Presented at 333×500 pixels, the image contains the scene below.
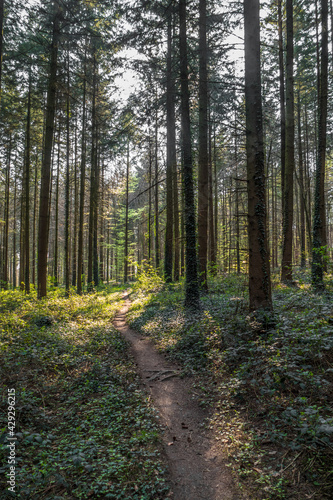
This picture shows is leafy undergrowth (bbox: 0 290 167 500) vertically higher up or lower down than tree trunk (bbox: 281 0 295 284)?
lower down

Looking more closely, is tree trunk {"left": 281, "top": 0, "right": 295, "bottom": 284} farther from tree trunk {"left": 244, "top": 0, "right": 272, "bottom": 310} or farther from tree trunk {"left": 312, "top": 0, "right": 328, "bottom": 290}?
tree trunk {"left": 244, "top": 0, "right": 272, "bottom": 310}

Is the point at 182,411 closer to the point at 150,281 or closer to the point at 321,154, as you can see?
the point at 321,154

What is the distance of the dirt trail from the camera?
281 centimetres

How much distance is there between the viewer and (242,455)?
312 cm

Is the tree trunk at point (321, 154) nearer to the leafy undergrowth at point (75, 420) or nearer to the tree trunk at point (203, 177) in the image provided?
the tree trunk at point (203, 177)

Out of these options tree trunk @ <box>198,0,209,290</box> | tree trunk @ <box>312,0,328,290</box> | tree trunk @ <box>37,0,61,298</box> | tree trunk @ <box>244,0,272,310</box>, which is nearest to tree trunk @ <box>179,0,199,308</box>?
tree trunk @ <box>198,0,209,290</box>

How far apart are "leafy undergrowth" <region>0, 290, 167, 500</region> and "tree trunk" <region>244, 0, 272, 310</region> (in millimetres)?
3667

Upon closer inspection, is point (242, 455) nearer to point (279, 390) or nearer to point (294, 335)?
point (279, 390)

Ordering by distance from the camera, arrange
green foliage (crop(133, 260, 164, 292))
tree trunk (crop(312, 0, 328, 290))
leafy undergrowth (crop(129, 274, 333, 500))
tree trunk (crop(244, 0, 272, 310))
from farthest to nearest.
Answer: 1. green foliage (crop(133, 260, 164, 292))
2. tree trunk (crop(312, 0, 328, 290))
3. tree trunk (crop(244, 0, 272, 310))
4. leafy undergrowth (crop(129, 274, 333, 500))

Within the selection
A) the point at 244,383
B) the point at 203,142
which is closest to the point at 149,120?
the point at 203,142

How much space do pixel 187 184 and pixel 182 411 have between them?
7.48 metres

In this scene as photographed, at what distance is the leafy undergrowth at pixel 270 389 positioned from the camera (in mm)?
2730

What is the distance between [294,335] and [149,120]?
995 centimetres

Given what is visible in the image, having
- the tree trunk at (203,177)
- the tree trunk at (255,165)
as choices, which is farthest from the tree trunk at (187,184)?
the tree trunk at (255,165)
